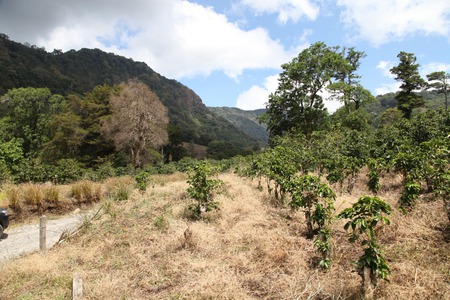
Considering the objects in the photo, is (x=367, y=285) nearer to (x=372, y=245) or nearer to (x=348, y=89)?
(x=372, y=245)

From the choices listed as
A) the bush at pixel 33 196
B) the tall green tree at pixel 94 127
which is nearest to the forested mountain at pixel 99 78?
the tall green tree at pixel 94 127

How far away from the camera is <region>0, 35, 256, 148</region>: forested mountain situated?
72.6 meters

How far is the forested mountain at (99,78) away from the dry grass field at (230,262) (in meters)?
36.1

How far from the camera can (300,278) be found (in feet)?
13.3

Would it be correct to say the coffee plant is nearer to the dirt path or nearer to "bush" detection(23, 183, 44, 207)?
the dirt path

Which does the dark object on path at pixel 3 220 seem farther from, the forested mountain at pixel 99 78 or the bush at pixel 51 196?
the forested mountain at pixel 99 78

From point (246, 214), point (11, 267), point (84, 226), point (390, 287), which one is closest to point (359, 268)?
point (390, 287)

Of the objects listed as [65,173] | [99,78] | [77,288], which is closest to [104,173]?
[65,173]

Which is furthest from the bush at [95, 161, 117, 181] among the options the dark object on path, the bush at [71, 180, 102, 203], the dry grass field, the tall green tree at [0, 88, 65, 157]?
the tall green tree at [0, 88, 65, 157]

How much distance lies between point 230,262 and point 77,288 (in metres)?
2.54

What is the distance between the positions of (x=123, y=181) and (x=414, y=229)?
11761 millimetres

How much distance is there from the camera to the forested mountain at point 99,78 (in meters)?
72.6

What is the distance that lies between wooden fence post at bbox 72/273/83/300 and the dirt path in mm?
2595

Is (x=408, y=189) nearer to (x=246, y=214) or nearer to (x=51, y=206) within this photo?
(x=246, y=214)
